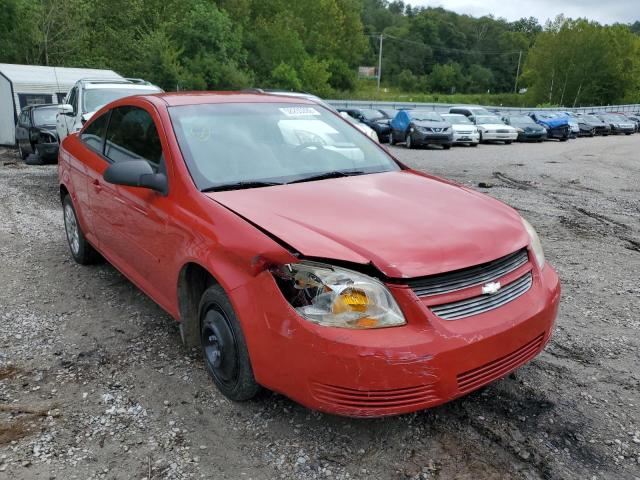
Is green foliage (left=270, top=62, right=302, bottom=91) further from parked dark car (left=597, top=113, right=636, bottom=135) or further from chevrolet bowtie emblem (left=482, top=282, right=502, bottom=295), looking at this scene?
chevrolet bowtie emblem (left=482, top=282, right=502, bottom=295)

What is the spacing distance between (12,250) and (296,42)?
56056 mm

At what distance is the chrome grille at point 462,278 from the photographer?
2.34 m

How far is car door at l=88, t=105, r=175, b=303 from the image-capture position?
3275 mm

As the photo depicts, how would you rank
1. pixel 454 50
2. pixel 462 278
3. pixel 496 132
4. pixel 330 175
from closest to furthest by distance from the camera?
pixel 462 278 → pixel 330 175 → pixel 496 132 → pixel 454 50

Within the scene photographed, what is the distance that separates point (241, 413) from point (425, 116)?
19.3 metres

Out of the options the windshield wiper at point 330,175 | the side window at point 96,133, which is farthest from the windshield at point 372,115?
the windshield wiper at point 330,175

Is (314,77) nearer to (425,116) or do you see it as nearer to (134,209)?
(425,116)

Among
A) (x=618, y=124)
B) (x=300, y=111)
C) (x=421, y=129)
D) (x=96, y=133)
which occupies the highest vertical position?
(x=300, y=111)

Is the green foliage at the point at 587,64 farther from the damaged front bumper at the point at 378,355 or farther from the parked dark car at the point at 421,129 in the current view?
the damaged front bumper at the point at 378,355

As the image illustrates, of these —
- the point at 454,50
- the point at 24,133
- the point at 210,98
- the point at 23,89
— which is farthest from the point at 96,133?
the point at 454,50

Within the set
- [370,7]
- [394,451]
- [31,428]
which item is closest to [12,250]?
[31,428]

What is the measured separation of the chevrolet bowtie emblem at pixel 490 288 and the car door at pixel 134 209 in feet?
5.88

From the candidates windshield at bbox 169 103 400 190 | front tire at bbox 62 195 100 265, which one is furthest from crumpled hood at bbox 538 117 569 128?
front tire at bbox 62 195 100 265

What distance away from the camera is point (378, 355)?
2191 mm
